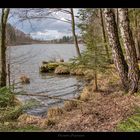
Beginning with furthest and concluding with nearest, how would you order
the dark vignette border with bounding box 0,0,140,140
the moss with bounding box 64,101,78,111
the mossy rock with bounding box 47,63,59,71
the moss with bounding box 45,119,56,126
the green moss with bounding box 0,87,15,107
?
the mossy rock with bounding box 47,63,59,71, the moss with bounding box 64,101,78,111, the moss with bounding box 45,119,56,126, the green moss with bounding box 0,87,15,107, the dark vignette border with bounding box 0,0,140,140

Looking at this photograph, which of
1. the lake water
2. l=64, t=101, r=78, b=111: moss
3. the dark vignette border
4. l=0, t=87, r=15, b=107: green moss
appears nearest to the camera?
the dark vignette border

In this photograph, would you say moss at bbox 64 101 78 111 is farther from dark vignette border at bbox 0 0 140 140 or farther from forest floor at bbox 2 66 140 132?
dark vignette border at bbox 0 0 140 140

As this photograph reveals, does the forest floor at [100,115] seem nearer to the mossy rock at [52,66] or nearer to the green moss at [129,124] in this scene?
the green moss at [129,124]

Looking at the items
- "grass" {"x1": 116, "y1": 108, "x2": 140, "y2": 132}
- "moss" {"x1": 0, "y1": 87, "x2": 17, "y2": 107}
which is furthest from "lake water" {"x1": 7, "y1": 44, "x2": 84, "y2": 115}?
"grass" {"x1": 116, "y1": 108, "x2": 140, "y2": 132}

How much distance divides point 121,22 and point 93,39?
112 inches

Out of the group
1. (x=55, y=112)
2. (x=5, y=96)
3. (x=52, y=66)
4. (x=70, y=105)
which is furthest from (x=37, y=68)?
(x=5, y=96)

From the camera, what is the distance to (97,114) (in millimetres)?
6102

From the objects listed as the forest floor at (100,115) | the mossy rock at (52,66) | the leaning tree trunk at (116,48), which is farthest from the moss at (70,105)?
the mossy rock at (52,66)

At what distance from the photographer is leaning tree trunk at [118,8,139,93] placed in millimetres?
7405

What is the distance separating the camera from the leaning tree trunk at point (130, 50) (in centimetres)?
740
